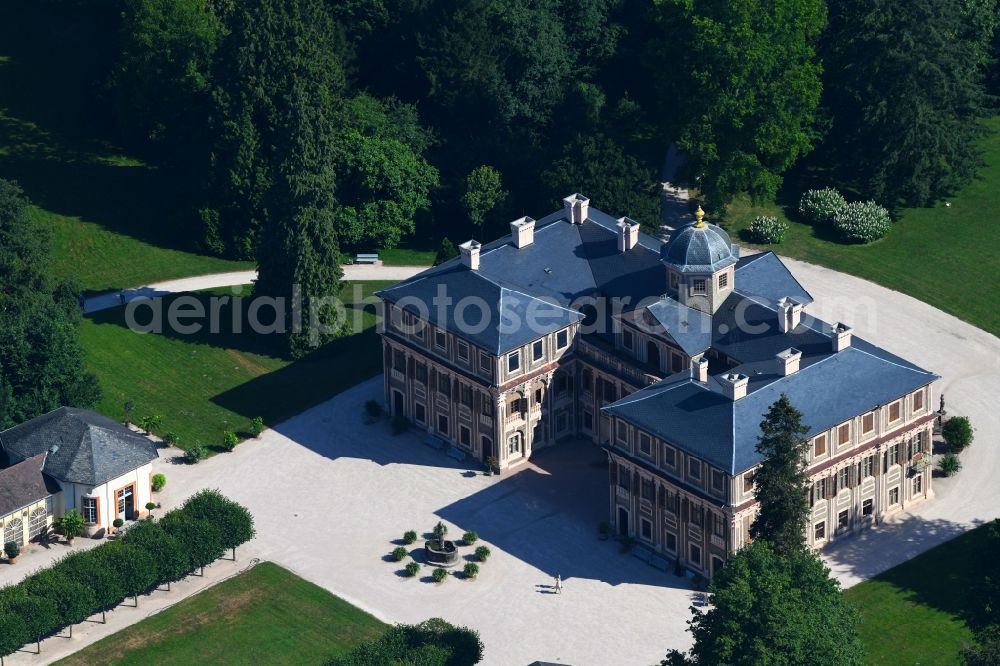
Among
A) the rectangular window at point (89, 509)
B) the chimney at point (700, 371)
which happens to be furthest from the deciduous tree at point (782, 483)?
the rectangular window at point (89, 509)

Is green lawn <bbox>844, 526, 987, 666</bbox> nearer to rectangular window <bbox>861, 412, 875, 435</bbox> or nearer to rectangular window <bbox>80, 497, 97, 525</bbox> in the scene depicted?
rectangular window <bbox>861, 412, 875, 435</bbox>

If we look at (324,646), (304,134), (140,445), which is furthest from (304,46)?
(324,646)

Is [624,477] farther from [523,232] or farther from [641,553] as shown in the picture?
[523,232]

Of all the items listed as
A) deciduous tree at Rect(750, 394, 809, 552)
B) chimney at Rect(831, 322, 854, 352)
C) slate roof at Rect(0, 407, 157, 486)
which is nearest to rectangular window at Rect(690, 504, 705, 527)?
deciduous tree at Rect(750, 394, 809, 552)

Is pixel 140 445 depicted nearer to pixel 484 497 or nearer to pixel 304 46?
pixel 484 497

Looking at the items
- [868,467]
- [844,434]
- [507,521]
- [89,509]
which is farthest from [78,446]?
[868,467]

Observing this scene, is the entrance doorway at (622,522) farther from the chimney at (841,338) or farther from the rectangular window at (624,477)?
the chimney at (841,338)
